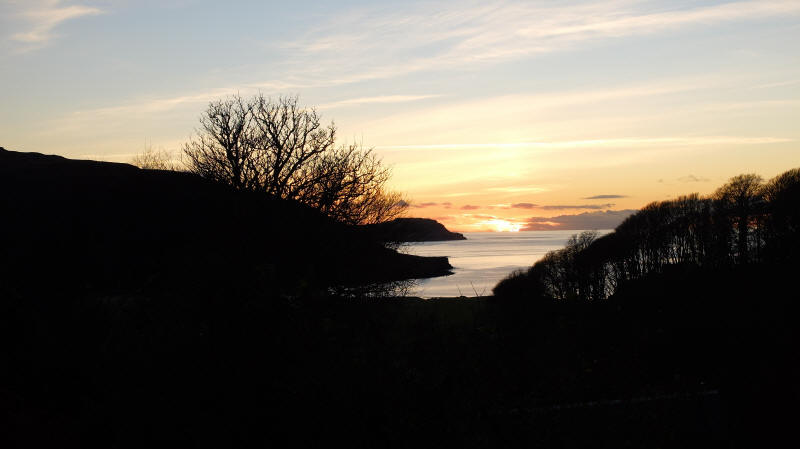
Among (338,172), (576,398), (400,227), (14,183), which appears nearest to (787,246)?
(400,227)

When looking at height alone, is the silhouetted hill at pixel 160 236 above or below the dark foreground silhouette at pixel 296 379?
above

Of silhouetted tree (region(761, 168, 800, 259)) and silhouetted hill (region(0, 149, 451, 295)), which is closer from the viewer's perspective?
silhouetted hill (region(0, 149, 451, 295))

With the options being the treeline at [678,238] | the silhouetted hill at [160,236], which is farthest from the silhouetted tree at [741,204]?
the silhouetted hill at [160,236]

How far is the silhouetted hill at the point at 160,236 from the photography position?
1045 centimetres

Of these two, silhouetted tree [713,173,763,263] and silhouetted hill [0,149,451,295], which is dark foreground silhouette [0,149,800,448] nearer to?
silhouetted hill [0,149,451,295]

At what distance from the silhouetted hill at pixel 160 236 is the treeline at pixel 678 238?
26.1 metres

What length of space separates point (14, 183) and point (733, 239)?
71337 mm

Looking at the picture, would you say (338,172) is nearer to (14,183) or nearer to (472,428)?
(472,428)

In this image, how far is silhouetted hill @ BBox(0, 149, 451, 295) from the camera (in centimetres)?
1045

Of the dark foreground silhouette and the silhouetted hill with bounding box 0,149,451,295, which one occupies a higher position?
the silhouetted hill with bounding box 0,149,451,295

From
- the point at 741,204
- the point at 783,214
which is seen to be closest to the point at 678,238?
the point at 741,204

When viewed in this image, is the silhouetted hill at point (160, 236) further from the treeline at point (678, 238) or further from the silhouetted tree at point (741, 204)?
the silhouetted tree at point (741, 204)

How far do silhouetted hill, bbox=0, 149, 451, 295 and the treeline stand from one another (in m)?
26.1

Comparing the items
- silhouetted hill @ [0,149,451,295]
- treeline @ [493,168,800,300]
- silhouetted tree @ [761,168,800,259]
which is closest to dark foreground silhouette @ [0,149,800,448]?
silhouetted hill @ [0,149,451,295]
